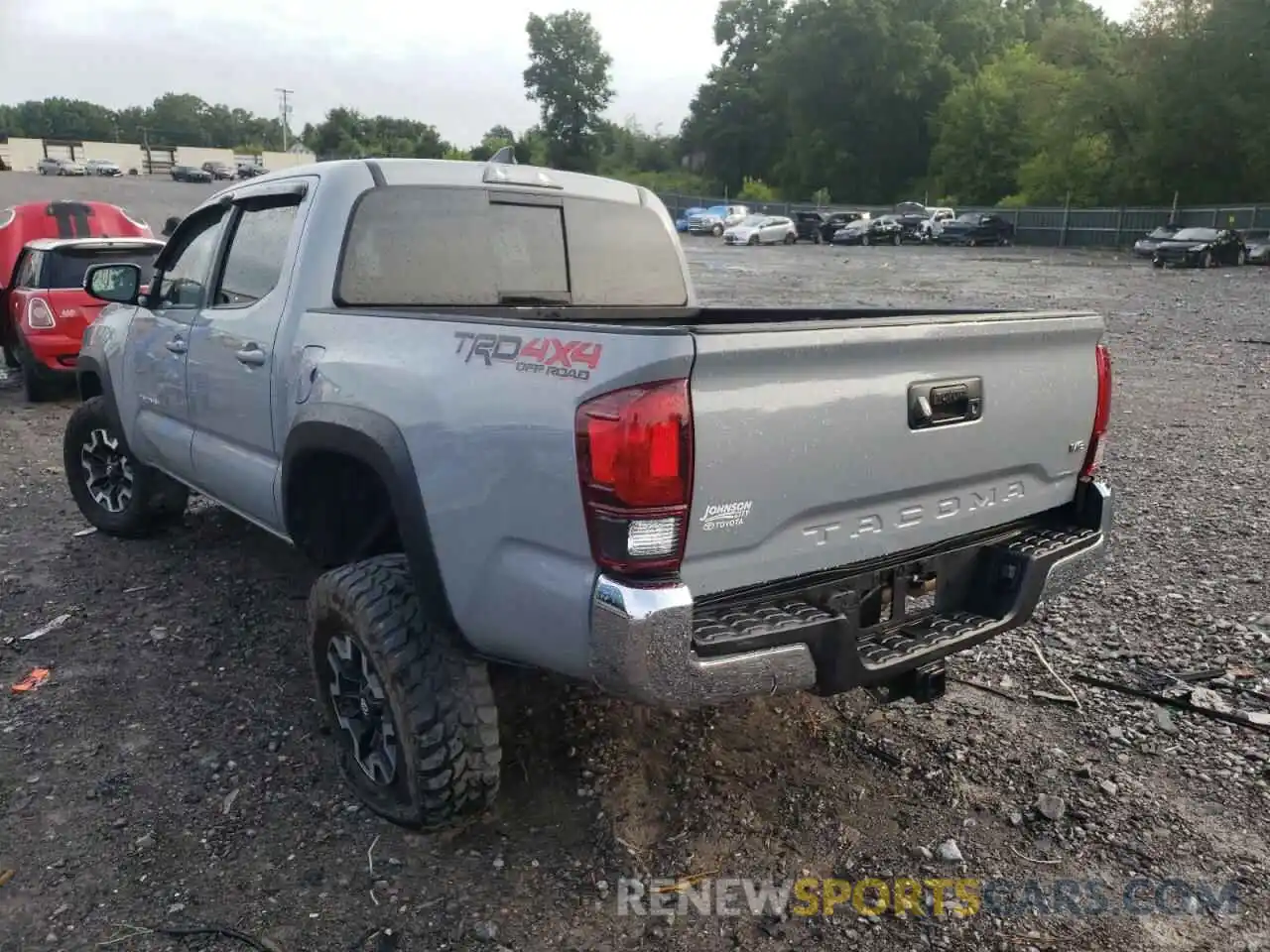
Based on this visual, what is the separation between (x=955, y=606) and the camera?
10.6 ft

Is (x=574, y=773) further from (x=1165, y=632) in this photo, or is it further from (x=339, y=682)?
(x=1165, y=632)

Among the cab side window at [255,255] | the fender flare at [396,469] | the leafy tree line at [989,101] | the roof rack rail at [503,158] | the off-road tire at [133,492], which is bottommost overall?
the off-road tire at [133,492]

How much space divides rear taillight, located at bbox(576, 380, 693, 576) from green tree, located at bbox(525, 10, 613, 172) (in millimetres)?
106031

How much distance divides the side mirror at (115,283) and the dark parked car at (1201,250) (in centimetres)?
3374

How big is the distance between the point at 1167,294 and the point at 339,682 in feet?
77.1

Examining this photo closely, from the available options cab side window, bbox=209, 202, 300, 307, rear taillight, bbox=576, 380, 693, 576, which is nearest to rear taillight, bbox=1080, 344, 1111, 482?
rear taillight, bbox=576, 380, 693, 576

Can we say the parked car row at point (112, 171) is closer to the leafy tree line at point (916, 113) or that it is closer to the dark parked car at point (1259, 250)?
the leafy tree line at point (916, 113)

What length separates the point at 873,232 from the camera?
47.5 m

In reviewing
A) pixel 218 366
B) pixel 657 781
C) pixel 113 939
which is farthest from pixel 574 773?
pixel 218 366

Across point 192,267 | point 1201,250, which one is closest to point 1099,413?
point 192,267

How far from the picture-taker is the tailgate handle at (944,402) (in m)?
2.84

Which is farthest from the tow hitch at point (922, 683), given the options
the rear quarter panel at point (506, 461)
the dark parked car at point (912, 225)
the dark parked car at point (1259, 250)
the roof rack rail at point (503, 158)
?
the dark parked car at point (912, 225)

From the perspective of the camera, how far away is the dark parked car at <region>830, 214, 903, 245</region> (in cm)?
4738

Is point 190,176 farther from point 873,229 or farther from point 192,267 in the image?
point 192,267
